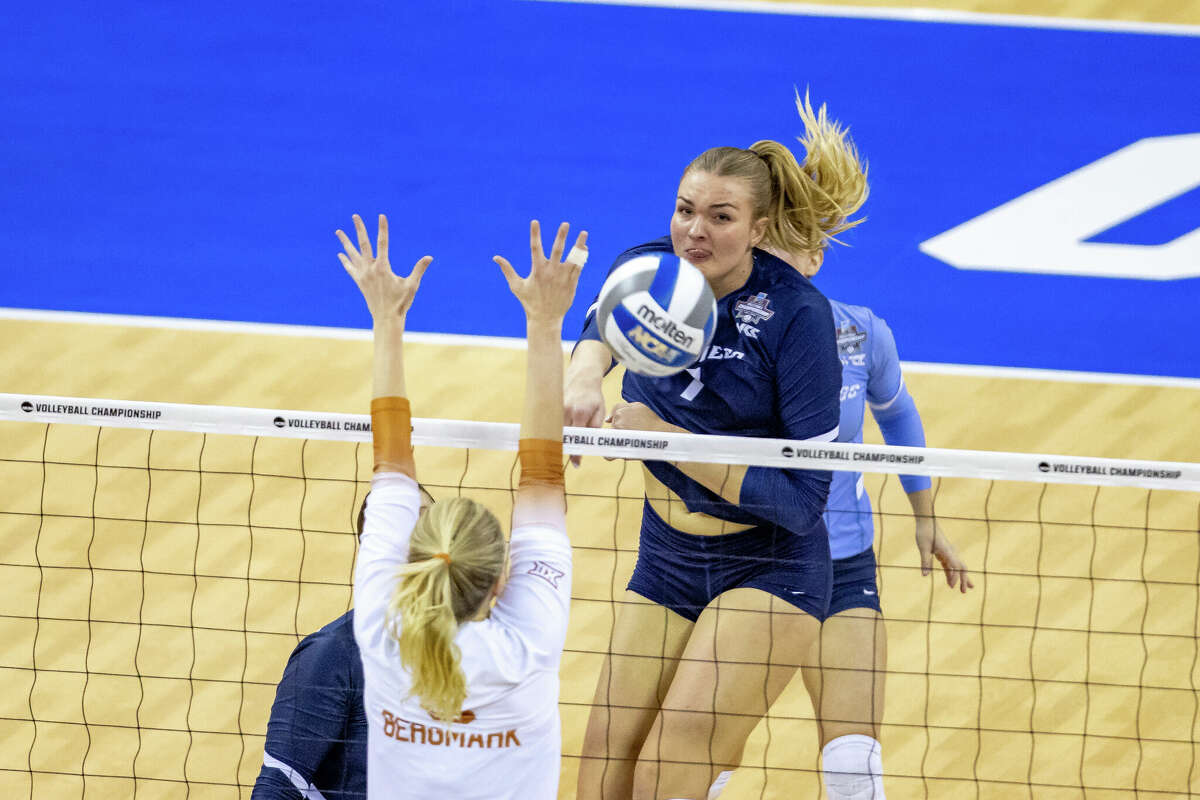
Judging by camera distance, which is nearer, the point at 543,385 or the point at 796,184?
the point at 543,385

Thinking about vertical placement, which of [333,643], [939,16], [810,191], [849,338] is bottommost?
[333,643]

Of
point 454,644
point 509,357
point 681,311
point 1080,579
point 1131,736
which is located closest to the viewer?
point 454,644

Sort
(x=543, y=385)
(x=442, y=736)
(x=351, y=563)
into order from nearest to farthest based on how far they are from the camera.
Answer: (x=442, y=736) < (x=543, y=385) < (x=351, y=563)

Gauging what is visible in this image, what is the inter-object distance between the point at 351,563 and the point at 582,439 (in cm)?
302

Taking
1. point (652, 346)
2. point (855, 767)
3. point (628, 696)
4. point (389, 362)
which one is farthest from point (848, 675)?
point (389, 362)

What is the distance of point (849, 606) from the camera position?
4.04m

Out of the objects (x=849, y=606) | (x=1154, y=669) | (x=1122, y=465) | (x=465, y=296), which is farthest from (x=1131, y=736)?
(x=465, y=296)

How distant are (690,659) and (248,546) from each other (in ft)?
10.7

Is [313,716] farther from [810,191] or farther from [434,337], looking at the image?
[434,337]

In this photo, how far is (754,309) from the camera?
345 centimetres

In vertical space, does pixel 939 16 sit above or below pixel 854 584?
above

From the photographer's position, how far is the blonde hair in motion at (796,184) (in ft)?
11.6

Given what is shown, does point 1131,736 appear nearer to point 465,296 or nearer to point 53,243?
point 465,296

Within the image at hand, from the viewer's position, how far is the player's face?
348cm
